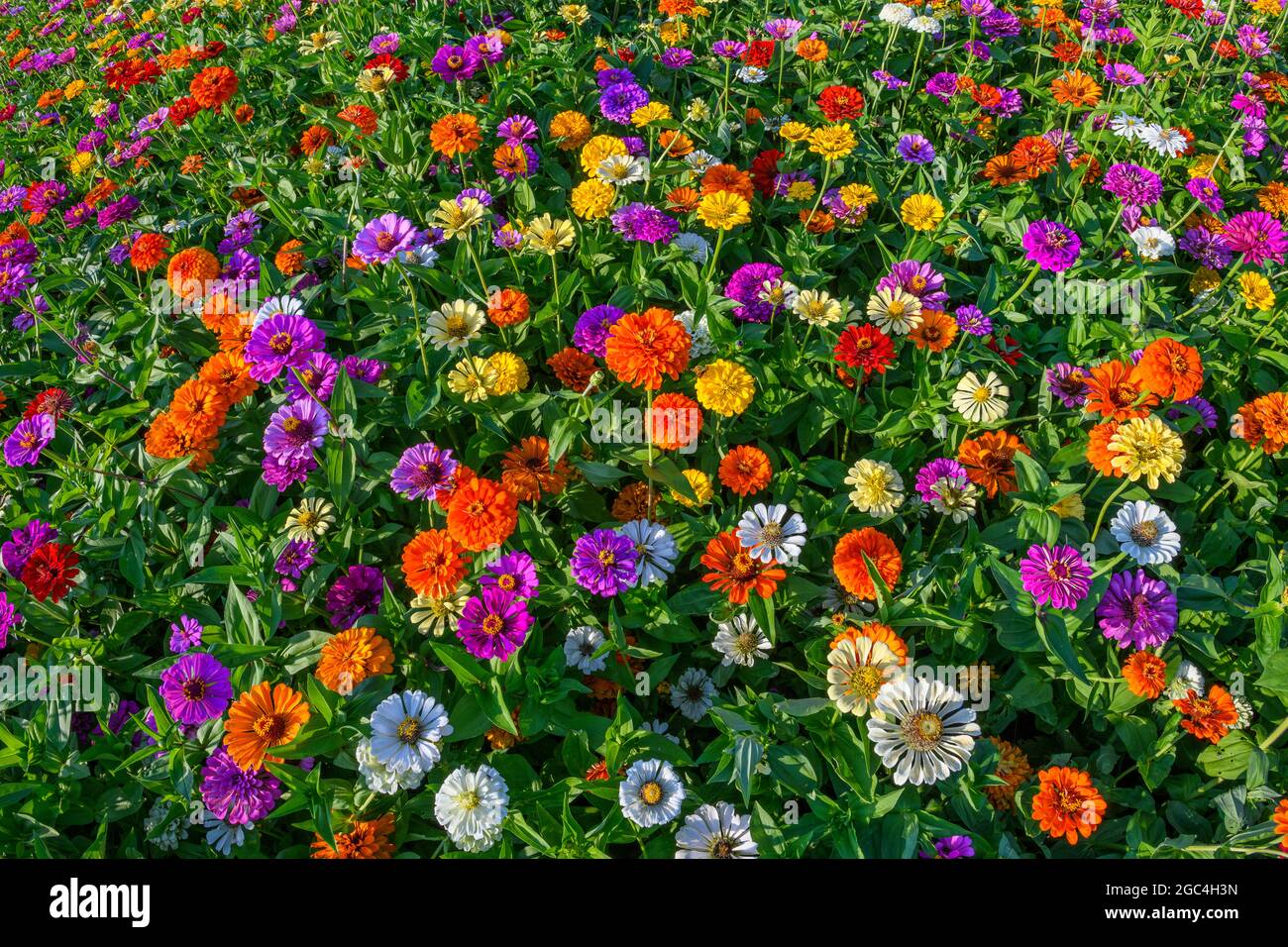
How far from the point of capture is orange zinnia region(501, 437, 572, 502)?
98.1 inches

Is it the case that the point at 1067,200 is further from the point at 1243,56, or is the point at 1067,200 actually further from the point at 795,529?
the point at 795,529

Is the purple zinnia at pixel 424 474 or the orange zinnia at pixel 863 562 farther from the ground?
the purple zinnia at pixel 424 474

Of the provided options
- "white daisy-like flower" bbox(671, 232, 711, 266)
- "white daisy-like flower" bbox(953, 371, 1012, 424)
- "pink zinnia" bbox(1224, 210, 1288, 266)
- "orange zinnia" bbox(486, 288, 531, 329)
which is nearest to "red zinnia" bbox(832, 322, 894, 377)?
"white daisy-like flower" bbox(953, 371, 1012, 424)

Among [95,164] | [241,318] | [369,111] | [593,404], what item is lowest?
[593,404]

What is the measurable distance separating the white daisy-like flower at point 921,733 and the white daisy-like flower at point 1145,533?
0.92 metres

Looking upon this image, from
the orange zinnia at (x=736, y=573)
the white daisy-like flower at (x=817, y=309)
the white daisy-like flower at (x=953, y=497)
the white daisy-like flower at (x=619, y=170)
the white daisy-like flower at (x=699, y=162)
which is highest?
the white daisy-like flower at (x=699, y=162)

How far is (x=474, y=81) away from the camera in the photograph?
4.56 meters

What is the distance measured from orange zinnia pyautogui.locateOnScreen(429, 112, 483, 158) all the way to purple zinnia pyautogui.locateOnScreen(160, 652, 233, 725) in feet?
7.46

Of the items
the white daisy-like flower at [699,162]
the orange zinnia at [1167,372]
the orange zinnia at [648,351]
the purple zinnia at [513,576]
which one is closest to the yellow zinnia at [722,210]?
the white daisy-like flower at [699,162]

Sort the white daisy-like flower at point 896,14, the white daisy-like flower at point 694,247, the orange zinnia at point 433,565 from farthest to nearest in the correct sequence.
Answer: the white daisy-like flower at point 896,14
the white daisy-like flower at point 694,247
the orange zinnia at point 433,565

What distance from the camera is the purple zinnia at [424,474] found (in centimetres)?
235

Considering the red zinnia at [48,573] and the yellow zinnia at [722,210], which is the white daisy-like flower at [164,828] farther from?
the yellow zinnia at [722,210]
